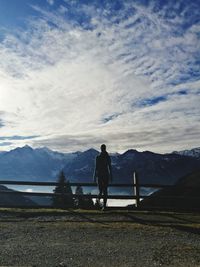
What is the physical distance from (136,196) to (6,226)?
7840 millimetres

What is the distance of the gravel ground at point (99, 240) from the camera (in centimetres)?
886

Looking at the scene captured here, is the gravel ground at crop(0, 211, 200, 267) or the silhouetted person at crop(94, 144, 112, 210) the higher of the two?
the silhouetted person at crop(94, 144, 112, 210)

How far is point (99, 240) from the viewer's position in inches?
438

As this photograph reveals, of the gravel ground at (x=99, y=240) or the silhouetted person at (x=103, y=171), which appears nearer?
the gravel ground at (x=99, y=240)

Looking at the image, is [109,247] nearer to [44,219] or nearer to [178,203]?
[44,219]

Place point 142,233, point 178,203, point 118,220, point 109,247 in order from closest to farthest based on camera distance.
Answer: point 109,247, point 142,233, point 118,220, point 178,203

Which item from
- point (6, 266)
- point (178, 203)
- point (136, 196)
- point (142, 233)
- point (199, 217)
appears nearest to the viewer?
point (6, 266)

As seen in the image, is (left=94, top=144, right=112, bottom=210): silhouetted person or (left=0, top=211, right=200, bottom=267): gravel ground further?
(left=94, top=144, right=112, bottom=210): silhouetted person

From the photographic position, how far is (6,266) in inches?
322

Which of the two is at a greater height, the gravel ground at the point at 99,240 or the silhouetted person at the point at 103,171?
the silhouetted person at the point at 103,171

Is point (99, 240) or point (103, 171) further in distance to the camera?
point (103, 171)

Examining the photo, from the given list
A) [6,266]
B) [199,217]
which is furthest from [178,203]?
[6,266]

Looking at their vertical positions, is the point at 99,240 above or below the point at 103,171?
below

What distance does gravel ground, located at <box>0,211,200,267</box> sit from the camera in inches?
349
